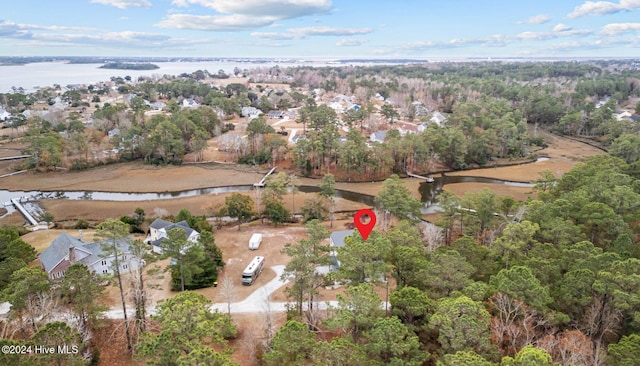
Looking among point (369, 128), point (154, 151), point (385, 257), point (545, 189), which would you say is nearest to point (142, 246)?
point (385, 257)

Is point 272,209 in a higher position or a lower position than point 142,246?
lower

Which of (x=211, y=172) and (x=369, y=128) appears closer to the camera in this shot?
(x=211, y=172)

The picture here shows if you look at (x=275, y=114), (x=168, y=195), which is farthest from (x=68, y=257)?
(x=275, y=114)

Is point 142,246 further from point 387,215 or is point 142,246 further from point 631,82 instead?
point 631,82

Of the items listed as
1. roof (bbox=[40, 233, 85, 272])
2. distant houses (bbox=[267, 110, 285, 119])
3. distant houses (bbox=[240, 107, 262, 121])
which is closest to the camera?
roof (bbox=[40, 233, 85, 272])

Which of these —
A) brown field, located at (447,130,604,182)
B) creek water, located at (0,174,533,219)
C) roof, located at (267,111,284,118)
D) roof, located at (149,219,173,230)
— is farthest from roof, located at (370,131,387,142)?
roof, located at (149,219,173,230)

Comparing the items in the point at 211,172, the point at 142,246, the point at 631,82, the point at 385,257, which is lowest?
the point at 211,172

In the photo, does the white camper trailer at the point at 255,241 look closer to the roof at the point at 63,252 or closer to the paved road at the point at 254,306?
the paved road at the point at 254,306

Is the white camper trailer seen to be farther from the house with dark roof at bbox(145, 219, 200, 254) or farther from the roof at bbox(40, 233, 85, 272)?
the roof at bbox(40, 233, 85, 272)
